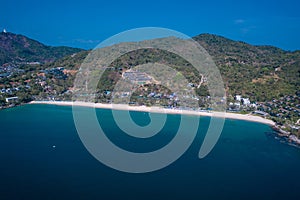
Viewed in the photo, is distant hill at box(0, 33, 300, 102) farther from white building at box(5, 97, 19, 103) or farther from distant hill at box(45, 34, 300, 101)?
white building at box(5, 97, 19, 103)

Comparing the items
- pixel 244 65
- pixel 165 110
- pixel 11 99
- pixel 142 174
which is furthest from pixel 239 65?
pixel 142 174

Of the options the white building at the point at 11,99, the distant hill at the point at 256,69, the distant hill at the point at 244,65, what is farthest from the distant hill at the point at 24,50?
the distant hill at the point at 256,69

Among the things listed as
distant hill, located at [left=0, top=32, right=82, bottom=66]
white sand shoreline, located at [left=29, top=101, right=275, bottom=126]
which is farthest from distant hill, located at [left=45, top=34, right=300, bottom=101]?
distant hill, located at [left=0, top=32, right=82, bottom=66]

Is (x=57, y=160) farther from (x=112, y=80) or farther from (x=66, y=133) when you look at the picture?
(x=112, y=80)

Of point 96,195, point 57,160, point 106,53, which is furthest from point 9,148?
point 106,53

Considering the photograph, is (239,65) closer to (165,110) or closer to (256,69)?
(256,69)
